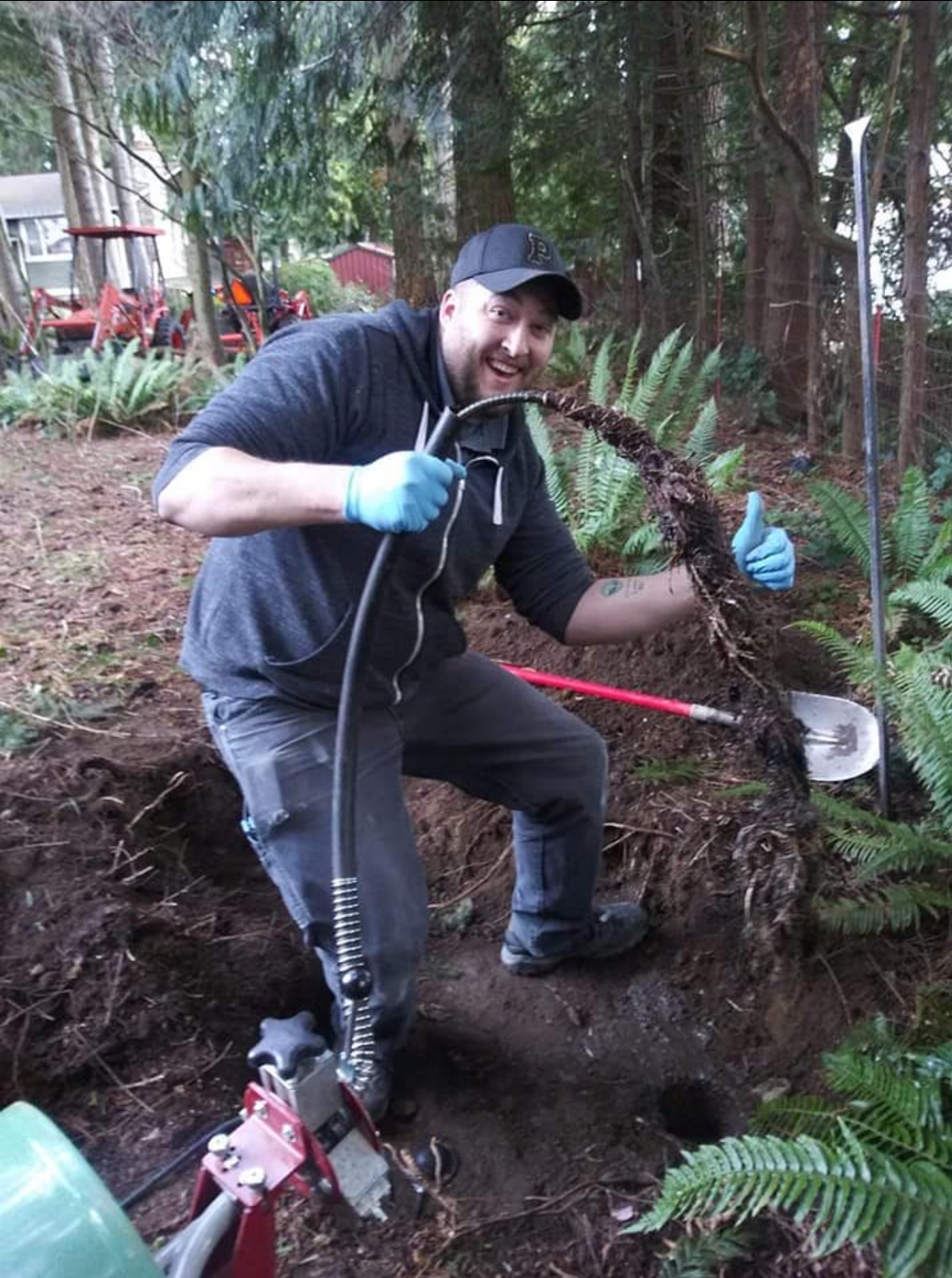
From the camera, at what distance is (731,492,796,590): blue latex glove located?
Answer: 218 cm

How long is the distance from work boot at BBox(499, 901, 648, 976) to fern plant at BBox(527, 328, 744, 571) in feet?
4.50

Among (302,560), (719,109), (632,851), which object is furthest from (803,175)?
(632,851)

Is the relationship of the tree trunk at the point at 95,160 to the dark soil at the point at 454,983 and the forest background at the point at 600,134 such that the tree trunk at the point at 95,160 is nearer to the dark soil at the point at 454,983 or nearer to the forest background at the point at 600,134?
the forest background at the point at 600,134

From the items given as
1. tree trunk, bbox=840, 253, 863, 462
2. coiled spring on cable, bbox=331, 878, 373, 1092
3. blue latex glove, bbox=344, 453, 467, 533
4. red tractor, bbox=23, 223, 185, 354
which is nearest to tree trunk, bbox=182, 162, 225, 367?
red tractor, bbox=23, 223, 185, 354

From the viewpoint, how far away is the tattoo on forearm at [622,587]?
2363 mm

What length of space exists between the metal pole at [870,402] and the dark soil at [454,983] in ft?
0.74

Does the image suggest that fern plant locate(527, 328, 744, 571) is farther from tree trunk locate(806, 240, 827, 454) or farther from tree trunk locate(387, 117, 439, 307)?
tree trunk locate(387, 117, 439, 307)

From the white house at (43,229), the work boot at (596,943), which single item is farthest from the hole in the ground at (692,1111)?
the white house at (43,229)

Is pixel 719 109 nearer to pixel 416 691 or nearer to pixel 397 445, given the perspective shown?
pixel 397 445

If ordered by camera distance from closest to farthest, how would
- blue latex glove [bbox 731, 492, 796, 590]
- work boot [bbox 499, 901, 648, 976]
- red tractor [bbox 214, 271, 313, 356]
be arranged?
1. blue latex glove [bbox 731, 492, 796, 590]
2. work boot [bbox 499, 901, 648, 976]
3. red tractor [bbox 214, 271, 313, 356]

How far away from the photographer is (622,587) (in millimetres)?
2406

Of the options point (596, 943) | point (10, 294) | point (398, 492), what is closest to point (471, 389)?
point (398, 492)

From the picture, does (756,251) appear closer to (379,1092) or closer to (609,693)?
(609,693)

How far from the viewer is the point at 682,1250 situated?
177 centimetres
